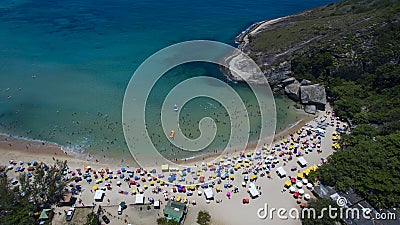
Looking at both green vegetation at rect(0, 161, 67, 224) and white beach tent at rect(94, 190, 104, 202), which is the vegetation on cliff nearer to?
white beach tent at rect(94, 190, 104, 202)

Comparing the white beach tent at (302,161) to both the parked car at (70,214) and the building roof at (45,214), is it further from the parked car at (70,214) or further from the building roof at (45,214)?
the building roof at (45,214)

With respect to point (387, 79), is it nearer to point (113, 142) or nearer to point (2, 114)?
point (113, 142)

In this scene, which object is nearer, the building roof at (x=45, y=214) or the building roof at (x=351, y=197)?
the building roof at (x=45, y=214)

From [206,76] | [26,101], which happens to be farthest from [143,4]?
[26,101]

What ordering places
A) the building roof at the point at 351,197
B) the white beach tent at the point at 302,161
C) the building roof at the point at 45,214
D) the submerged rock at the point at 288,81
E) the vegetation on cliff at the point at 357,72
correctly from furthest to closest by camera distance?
the submerged rock at the point at 288,81 < the white beach tent at the point at 302,161 < the vegetation on cliff at the point at 357,72 < the building roof at the point at 351,197 < the building roof at the point at 45,214

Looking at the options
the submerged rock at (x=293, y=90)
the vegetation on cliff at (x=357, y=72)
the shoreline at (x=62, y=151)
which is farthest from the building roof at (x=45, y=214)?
the submerged rock at (x=293, y=90)

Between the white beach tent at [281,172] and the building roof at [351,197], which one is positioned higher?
the white beach tent at [281,172]
